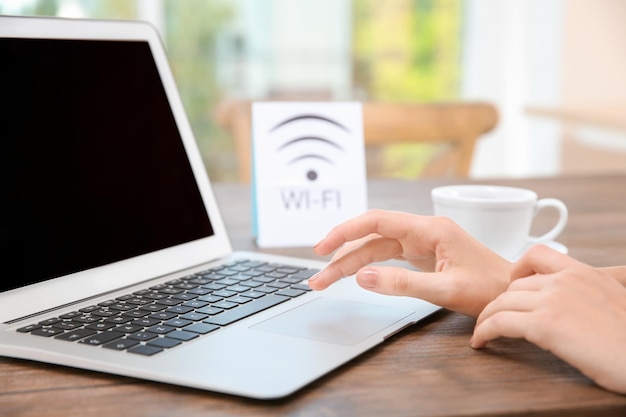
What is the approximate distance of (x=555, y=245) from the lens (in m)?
1.02

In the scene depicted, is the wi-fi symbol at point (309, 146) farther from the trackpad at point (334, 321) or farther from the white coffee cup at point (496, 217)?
the trackpad at point (334, 321)

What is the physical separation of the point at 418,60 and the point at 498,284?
361 centimetres

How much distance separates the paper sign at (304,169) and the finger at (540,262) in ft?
1.52

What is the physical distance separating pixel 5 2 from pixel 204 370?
10.4 feet

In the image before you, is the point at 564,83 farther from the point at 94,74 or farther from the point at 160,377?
the point at 160,377

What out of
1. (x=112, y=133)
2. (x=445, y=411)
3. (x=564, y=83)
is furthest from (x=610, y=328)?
(x=564, y=83)

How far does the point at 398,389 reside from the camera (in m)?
0.56

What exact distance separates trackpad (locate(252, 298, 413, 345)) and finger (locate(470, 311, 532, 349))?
0.30ft

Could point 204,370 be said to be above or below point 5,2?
below

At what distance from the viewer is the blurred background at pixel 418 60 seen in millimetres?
3432

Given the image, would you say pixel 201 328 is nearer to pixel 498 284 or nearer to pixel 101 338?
pixel 101 338

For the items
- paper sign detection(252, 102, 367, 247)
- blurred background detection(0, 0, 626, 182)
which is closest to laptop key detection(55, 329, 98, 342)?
paper sign detection(252, 102, 367, 247)

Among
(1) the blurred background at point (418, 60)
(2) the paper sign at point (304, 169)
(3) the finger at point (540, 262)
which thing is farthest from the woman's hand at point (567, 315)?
(1) the blurred background at point (418, 60)

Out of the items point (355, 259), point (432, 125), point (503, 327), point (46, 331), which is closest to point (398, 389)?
point (503, 327)
